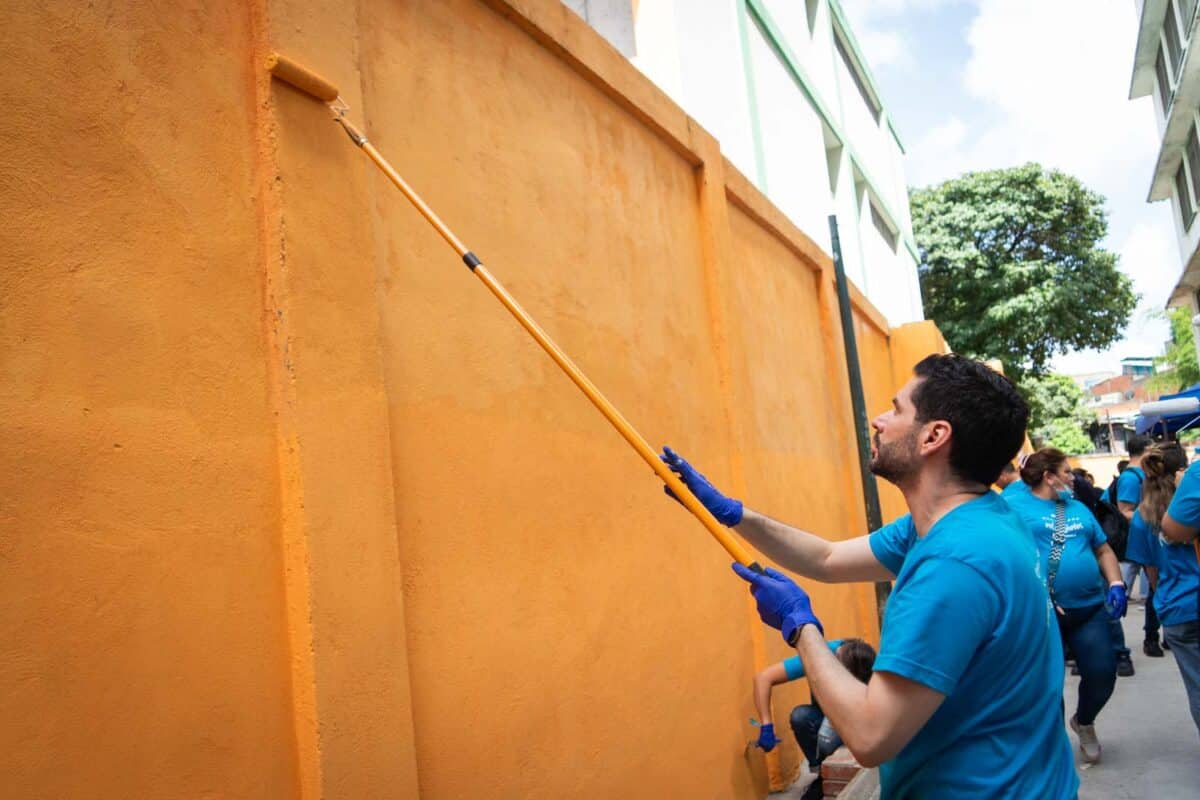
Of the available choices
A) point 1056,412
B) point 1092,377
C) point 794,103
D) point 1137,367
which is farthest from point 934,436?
point 1092,377

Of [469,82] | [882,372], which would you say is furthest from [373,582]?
[882,372]

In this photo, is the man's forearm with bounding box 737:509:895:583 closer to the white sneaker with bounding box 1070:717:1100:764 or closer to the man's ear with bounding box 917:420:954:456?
the man's ear with bounding box 917:420:954:456

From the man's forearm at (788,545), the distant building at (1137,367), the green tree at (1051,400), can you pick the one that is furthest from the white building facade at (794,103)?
the distant building at (1137,367)

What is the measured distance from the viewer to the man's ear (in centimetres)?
229

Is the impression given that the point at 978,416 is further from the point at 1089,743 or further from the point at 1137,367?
the point at 1137,367

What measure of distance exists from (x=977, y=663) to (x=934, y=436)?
56 cm

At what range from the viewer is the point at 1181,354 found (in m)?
32.9

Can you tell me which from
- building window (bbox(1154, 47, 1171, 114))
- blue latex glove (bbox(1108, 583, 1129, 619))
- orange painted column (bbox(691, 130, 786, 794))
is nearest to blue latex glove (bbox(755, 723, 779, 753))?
orange painted column (bbox(691, 130, 786, 794))

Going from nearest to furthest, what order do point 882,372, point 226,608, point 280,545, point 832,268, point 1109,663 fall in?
point 226,608 < point 280,545 < point 1109,663 < point 832,268 < point 882,372

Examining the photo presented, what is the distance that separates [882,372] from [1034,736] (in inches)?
418

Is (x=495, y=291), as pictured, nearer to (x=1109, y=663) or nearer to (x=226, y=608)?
(x=226, y=608)

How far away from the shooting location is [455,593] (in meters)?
2.98

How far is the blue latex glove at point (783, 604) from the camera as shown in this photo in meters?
2.27

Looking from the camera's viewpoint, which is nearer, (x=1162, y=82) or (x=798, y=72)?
(x=798, y=72)
